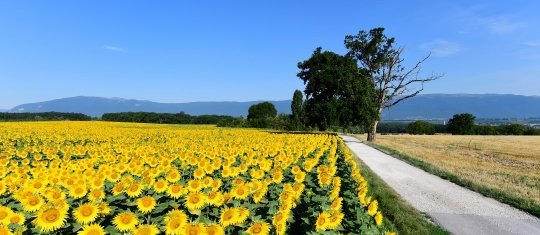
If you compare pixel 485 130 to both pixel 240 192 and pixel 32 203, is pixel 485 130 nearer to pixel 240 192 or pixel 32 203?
pixel 240 192

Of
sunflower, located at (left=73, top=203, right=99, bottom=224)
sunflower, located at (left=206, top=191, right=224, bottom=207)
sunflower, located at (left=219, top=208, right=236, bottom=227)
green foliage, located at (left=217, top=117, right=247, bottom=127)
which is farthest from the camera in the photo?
green foliage, located at (left=217, top=117, right=247, bottom=127)

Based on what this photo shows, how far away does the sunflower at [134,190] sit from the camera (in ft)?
17.1

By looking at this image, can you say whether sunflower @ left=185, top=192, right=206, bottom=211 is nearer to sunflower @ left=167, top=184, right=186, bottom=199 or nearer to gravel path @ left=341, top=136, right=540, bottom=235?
sunflower @ left=167, top=184, right=186, bottom=199

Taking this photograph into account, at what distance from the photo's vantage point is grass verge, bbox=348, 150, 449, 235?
914cm

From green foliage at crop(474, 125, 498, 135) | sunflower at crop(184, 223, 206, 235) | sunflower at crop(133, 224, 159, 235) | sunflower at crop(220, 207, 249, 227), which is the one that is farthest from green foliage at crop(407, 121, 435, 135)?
sunflower at crop(184, 223, 206, 235)

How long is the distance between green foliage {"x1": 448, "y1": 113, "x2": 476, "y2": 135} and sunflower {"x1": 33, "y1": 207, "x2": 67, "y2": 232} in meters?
93.7

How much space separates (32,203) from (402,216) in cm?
807

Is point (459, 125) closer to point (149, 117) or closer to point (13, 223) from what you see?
point (149, 117)

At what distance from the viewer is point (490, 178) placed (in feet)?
56.2

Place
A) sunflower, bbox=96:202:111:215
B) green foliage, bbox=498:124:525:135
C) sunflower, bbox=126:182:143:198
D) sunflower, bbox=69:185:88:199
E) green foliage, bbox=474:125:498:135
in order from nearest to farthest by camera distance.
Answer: sunflower, bbox=96:202:111:215, sunflower, bbox=69:185:88:199, sunflower, bbox=126:182:143:198, green foliage, bbox=498:124:525:135, green foliage, bbox=474:125:498:135

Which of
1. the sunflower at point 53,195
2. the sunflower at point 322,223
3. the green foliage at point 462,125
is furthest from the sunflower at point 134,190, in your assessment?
the green foliage at point 462,125

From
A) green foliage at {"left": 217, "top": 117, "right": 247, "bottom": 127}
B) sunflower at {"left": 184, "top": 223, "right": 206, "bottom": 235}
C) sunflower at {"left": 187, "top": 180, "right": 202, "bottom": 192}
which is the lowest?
sunflower at {"left": 184, "top": 223, "right": 206, "bottom": 235}

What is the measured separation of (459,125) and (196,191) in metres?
93.6

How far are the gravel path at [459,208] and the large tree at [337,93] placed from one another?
24786 mm
